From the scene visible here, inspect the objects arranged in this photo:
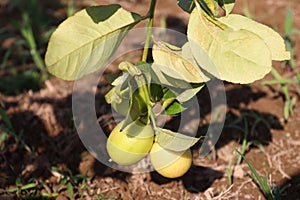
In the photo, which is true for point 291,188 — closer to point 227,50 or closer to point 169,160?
point 169,160

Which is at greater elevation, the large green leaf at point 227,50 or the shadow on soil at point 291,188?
the large green leaf at point 227,50

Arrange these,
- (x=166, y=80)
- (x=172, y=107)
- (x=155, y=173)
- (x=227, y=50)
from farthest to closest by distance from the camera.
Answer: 1. (x=155, y=173)
2. (x=172, y=107)
3. (x=166, y=80)
4. (x=227, y=50)

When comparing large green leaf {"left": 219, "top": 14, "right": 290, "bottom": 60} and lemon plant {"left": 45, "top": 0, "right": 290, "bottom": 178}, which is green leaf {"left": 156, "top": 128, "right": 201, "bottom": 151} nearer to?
lemon plant {"left": 45, "top": 0, "right": 290, "bottom": 178}

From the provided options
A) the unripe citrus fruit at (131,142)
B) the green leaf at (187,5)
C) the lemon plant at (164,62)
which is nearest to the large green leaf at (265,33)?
the lemon plant at (164,62)

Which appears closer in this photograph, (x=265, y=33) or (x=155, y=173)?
(x=265, y=33)

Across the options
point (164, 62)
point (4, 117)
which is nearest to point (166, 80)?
point (164, 62)

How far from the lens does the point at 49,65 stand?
112 cm

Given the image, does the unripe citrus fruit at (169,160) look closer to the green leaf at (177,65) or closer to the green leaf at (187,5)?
the green leaf at (177,65)

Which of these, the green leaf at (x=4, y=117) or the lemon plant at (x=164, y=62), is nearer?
the lemon plant at (x=164, y=62)

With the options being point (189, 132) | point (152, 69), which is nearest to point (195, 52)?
point (152, 69)

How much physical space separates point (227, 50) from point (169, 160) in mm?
337

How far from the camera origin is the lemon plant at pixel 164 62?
1069mm

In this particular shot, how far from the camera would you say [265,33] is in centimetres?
115

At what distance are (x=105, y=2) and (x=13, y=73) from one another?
0.78m
